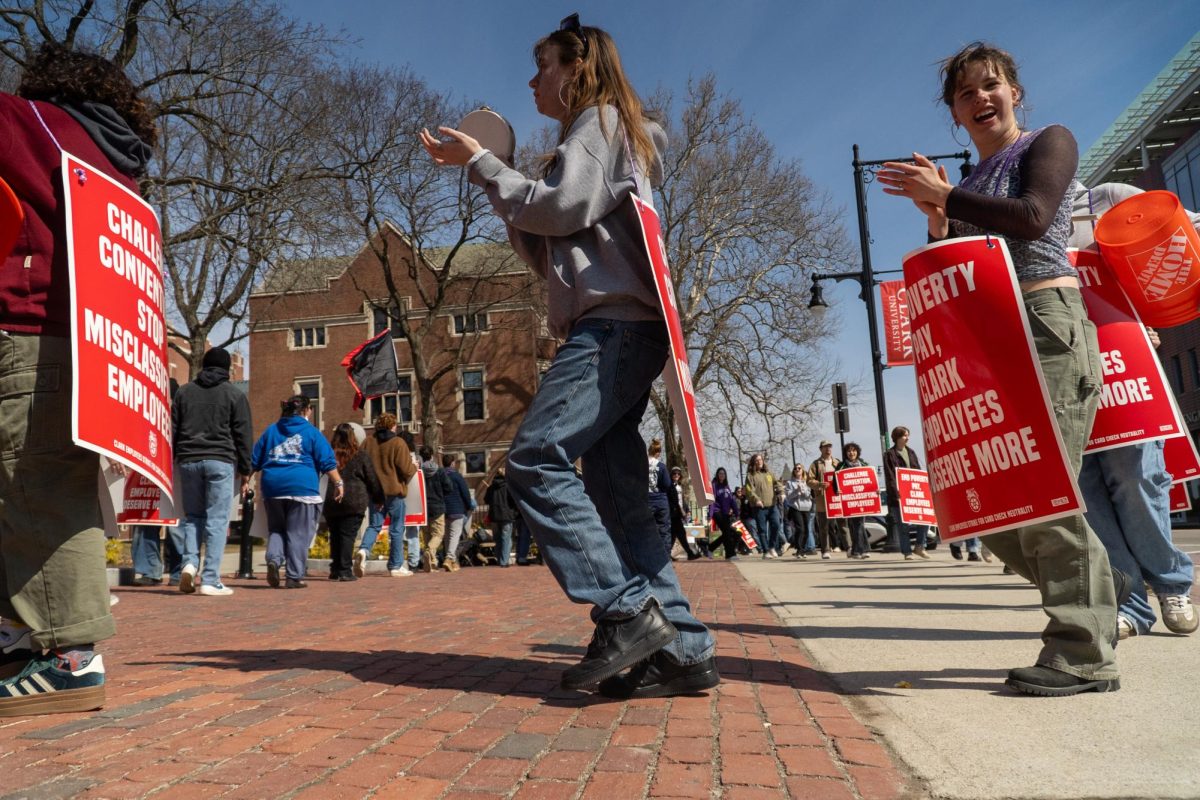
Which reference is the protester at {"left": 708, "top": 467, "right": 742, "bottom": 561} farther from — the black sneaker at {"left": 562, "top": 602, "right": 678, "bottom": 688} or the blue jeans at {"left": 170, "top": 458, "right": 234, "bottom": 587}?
the black sneaker at {"left": 562, "top": 602, "right": 678, "bottom": 688}

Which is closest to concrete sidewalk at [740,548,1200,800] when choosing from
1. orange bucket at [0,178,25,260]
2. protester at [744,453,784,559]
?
orange bucket at [0,178,25,260]

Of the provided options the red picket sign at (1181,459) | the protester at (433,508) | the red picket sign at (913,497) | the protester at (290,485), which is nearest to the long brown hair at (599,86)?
the red picket sign at (1181,459)

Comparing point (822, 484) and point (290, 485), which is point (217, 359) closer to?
point (290, 485)

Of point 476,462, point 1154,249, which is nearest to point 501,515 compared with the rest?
point 1154,249

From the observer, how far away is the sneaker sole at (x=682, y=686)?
2625mm

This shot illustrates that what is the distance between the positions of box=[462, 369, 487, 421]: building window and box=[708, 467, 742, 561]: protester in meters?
24.5

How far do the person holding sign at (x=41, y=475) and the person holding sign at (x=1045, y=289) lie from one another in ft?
8.16

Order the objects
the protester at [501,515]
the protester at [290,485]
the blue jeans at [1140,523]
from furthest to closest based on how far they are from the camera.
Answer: the protester at [501,515], the protester at [290,485], the blue jeans at [1140,523]

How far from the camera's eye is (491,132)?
2922mm

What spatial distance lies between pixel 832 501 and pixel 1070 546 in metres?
11.8

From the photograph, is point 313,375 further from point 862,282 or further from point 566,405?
point 566,405

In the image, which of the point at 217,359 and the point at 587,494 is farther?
the point at 217,359

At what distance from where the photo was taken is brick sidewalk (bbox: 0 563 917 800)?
1.79 m

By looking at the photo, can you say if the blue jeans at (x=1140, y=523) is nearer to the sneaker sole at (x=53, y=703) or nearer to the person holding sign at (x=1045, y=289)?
the person holding sign at (x=1045, y=289)
